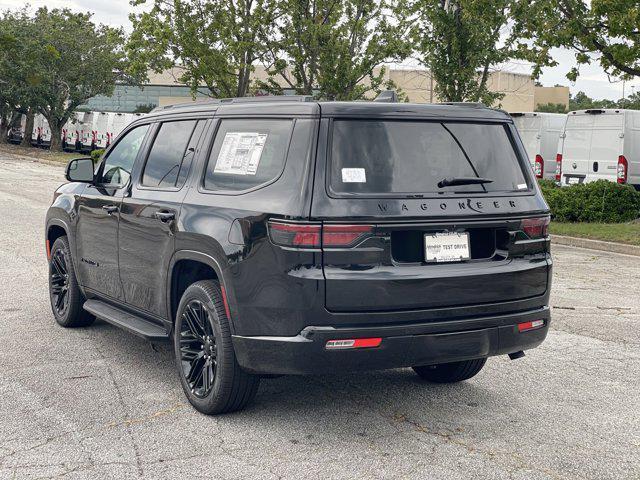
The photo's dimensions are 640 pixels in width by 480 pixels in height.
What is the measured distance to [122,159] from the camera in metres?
6.67

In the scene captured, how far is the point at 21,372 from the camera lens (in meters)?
6.04

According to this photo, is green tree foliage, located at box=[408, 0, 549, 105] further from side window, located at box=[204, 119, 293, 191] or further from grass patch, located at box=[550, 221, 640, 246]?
side window, located at box=[204, 119, 293, 191]

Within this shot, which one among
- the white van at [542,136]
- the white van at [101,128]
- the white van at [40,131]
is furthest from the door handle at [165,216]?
the white van at [40,131]

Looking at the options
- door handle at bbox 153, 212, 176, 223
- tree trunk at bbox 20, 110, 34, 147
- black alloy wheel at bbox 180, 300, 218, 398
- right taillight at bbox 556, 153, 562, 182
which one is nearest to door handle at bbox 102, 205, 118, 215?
door handle at bbox 153, 212, 176, 223

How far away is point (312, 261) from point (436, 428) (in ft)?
4.06

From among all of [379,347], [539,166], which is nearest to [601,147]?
[539,166]

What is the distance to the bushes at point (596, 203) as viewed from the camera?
1702cm

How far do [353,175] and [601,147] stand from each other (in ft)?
53.5

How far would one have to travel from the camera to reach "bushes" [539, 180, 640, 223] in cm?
1702

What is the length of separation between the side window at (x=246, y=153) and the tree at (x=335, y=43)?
2144cm

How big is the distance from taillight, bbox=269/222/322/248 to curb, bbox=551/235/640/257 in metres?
10.6

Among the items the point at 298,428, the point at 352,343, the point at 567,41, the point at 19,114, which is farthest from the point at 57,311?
the point at 19,114

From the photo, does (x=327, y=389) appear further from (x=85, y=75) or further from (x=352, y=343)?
(x=85, y=75)

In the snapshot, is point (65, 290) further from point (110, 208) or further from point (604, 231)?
point (604, 231)
